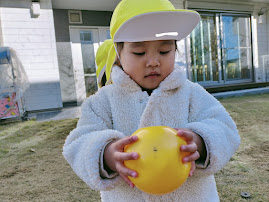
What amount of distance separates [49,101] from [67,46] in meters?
2.08

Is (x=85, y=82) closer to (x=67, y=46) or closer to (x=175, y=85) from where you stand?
(x=67, y=46)

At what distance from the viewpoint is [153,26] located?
99 centimetres

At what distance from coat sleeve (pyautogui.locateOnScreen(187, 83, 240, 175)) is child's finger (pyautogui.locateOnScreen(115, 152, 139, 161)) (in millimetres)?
317

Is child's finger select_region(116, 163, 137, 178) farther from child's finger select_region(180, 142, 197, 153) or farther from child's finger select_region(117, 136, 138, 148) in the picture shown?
child's finger select_region(180, 142, 197, 153)

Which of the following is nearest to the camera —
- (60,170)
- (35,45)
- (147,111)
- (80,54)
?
(147,111)

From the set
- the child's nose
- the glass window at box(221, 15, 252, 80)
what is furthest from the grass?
the glass window at box(221, 15, 252, 80)

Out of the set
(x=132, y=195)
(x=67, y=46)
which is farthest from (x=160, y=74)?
(x=67, y=46)

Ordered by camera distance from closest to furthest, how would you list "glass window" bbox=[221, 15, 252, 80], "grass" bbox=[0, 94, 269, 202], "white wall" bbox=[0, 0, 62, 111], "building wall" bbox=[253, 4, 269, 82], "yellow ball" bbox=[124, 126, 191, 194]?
"yellow ball" bbox=[124, 126, 191, 194], "grass" bbox=[0, 94, 269, 202], "white wall" bbox=[0, 0, 62, 111], "glass window" bbox=[221, 15, 252, 80], "building wall" bbox=[253, 4, 269, 82]

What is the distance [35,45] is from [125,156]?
6.69 meters

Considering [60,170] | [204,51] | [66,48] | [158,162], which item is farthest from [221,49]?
[158,162]

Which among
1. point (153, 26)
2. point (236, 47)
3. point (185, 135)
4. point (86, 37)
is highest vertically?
point (86, 37)

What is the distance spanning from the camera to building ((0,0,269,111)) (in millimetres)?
6531

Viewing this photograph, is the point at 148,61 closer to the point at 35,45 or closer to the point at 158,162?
the point at 158,162

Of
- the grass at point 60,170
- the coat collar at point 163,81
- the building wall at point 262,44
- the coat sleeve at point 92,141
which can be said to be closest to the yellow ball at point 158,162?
the coat sleeve at point 92,141
